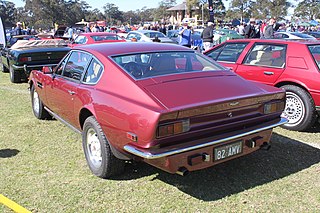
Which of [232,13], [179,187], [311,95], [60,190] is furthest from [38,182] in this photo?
[232,13]

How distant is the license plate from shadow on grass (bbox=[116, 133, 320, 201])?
0.40 meters

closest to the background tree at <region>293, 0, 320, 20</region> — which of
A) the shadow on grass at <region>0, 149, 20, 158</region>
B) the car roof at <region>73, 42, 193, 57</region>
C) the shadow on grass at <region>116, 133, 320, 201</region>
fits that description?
the shadow on grass at <region>116, 133, 320, 201</region>

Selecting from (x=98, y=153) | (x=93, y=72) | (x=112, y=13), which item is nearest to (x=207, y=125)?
(x=98, y=153)

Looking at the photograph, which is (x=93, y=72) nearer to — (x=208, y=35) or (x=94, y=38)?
(x=94, y=38)

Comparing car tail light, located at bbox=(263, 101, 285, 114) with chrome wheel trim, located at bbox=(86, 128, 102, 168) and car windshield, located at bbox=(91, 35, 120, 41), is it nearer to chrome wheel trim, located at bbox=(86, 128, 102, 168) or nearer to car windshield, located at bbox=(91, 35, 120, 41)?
chrome wheel trim, located at bbox=(86, 128, 102, 168)

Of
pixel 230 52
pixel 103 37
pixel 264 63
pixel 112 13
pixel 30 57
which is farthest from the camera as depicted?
pixel 112 13

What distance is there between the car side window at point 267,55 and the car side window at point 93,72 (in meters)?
3.16

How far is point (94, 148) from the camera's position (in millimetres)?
3895

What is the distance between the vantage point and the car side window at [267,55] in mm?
5727

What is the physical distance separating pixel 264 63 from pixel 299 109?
40.7 inches

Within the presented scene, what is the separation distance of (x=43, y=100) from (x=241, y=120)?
3.45 metres

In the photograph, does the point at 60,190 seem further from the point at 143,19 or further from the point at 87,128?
the point at 143,19

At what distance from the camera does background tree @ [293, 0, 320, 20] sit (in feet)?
215

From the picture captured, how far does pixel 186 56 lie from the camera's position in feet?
14.0
